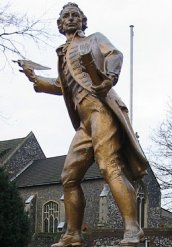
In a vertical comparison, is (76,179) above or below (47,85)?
below

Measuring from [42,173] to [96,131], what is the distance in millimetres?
43042

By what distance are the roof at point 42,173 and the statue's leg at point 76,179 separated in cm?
3841

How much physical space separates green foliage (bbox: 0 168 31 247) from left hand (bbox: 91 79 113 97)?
14005 millimetres

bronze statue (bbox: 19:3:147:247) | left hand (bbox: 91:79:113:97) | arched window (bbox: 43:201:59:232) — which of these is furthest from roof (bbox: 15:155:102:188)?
left hand (bbox: 91:79:113:97)

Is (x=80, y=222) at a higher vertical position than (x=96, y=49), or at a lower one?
lower

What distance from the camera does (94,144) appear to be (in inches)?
201

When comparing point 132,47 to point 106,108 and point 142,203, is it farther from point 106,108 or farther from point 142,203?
point 106,108

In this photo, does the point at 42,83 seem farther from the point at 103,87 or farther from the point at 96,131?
the point at 103,87

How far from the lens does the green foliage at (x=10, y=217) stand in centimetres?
1855

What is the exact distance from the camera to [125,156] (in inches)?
205

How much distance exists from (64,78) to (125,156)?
0.94 metres

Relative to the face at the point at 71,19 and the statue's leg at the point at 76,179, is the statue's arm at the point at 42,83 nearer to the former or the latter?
the face at the point at 71,19

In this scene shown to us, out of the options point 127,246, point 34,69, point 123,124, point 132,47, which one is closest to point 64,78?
point 34,69

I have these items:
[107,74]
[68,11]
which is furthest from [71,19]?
[107,74]
